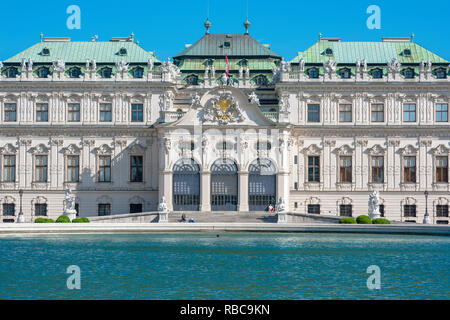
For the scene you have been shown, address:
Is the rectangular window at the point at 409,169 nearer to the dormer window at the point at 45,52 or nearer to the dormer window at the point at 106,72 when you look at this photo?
the dormer window at the point at 106,72

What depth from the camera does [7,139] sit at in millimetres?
78250

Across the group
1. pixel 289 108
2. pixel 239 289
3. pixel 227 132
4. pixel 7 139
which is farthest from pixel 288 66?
pixel 239 289

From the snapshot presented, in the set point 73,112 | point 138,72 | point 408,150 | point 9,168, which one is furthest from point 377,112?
point 9,168

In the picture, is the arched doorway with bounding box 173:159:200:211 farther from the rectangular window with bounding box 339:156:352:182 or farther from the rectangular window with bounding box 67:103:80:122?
the rectangular window with bounding box 339:156:352:182

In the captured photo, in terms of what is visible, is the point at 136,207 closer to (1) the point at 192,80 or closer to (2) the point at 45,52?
(1) the point at 192,80

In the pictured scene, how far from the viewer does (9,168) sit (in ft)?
257

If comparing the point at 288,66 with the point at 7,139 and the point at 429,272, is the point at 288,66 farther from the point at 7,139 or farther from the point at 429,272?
the point at 429,272

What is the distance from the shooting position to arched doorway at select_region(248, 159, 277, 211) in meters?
73.1

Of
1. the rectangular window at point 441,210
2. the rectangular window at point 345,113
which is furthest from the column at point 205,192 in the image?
the rectangular window at point 441,210

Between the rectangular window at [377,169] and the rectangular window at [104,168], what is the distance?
2701 centimetres

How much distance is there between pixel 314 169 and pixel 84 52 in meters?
27.3

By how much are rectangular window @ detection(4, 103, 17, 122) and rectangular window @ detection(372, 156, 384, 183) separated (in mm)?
37056

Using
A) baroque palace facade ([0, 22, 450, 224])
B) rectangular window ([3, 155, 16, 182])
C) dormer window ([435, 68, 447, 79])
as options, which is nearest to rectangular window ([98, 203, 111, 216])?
baroque palace facade ([0, 22, 450, 224])

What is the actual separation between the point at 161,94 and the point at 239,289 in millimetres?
49875
